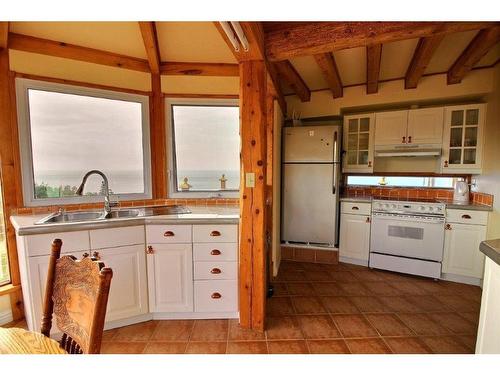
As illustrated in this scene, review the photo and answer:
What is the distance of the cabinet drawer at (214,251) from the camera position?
201cm

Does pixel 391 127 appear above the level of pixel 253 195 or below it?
above

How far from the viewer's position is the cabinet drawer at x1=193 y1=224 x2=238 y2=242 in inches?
78.5

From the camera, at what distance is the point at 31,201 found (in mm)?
2115

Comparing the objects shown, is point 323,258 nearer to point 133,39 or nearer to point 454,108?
point 454,108

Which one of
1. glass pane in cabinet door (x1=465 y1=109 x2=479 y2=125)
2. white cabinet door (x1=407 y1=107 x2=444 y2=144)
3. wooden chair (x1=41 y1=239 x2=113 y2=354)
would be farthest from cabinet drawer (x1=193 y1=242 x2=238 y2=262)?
glass pane in cabinet door (x1=465 y1=109 x2=479 y2=125)

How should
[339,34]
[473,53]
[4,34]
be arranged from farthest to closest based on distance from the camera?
1. [473,53]
2. [4,34]
3. [339,34]

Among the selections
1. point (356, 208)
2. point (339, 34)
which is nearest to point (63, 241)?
point (339, 34)

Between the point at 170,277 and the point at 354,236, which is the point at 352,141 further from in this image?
the point at 170,277

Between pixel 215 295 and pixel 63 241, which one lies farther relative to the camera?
pixel 215 295

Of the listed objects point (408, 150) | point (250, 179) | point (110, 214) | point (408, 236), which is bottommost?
point (408, 236)

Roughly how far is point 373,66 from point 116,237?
→ 10.1 ft

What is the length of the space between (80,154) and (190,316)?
1.86 metres

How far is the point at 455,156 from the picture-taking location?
2.93 m

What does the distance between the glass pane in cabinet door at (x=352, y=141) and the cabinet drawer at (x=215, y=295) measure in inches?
99.9
